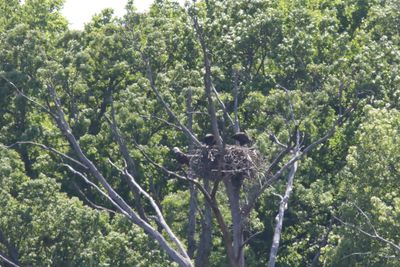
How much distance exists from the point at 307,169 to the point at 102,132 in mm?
6251

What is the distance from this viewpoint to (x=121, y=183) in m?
40.5

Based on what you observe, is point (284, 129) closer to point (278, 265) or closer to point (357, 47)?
point (278, 265)

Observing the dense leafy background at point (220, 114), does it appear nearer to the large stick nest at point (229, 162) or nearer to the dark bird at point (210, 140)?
the dark bird at point (210, 140)

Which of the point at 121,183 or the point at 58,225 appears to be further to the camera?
the point at 121,183

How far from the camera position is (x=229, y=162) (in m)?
21.6

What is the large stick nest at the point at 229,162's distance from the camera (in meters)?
21.2

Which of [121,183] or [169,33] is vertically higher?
[169,33]

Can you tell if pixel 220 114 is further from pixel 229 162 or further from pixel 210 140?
pixel 229 162

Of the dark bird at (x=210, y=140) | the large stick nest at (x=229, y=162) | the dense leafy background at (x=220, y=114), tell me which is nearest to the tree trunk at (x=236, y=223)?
the large stick nest at (x=229, y=162)

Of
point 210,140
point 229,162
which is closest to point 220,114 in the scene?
point 210,140

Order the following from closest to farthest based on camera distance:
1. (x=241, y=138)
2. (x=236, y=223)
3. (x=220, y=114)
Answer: (x=236, y=223) → (x=241, y=138) → (x=220, y=114)

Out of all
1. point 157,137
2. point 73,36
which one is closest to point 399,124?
point 157,137

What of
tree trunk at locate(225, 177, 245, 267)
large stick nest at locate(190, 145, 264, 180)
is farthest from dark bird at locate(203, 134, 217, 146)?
tree trunk at locate(225, 177, 245, 267)

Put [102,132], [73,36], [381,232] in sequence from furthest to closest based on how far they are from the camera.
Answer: [73,36] < [102,132] < [381,232]
